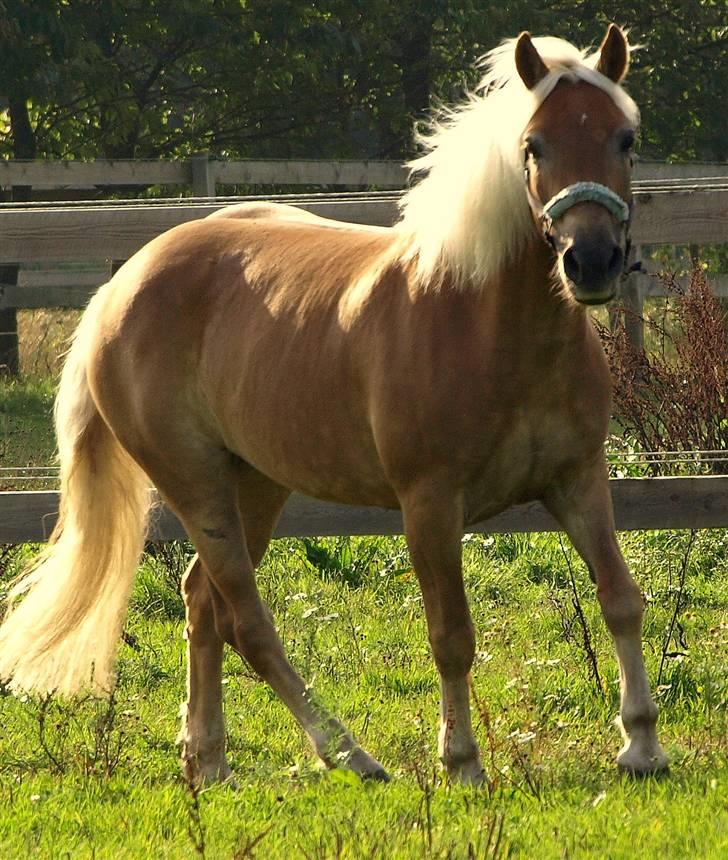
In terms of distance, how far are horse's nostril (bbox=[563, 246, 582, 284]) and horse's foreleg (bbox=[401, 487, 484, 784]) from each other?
0.75m

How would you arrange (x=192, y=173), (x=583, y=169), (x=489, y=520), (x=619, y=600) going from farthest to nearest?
(x=192, y=173) < (x=489, y=520) < (x=619, y=600) < (x=583, y=169)

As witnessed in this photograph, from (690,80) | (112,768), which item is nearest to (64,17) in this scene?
(690,80)

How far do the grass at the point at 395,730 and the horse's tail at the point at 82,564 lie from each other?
178 mm

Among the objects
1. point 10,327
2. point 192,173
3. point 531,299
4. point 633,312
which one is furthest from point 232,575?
point 10,327

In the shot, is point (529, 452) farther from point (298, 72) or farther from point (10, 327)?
point (298, 72)

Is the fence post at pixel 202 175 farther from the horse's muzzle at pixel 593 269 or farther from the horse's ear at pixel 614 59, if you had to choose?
the horse's muzzle at pixel 593 269

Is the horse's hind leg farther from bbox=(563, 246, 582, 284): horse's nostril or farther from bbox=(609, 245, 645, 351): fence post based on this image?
bbox=(609, 245, 645, 351): fence post

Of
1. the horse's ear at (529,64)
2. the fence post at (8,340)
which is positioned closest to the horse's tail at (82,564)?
the horse's ear at (529,64)

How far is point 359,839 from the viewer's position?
3500 millimetres

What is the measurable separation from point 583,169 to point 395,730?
2.03 metres

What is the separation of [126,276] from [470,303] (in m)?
1.57

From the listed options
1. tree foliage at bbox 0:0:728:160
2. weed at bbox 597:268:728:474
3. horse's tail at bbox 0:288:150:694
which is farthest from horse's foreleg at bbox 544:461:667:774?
tree foliage at bbox 0:0:728:160

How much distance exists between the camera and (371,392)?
14.2 ft

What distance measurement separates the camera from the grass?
3621 mm
